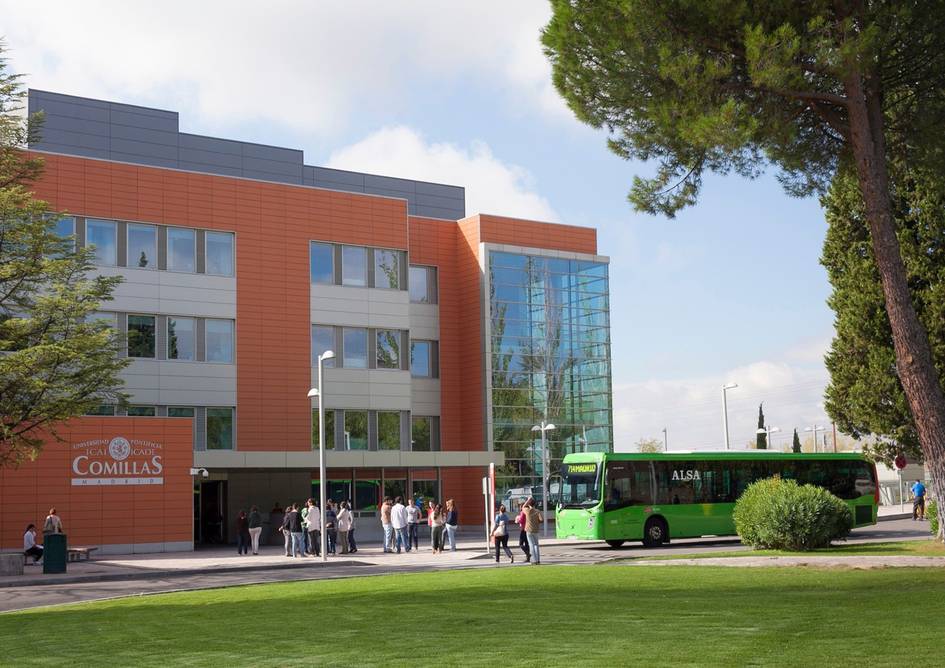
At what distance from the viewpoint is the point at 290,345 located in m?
47.4

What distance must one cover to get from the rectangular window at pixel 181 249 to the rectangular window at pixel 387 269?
8.32 metres

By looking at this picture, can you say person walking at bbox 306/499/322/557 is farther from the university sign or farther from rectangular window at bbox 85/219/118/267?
rectangular window at bbox 85/219/118/267

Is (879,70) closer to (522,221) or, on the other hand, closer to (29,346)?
(29,346)

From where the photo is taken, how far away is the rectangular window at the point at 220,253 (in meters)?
45.9

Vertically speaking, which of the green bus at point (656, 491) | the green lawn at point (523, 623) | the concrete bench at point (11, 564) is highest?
the green bus at point (656, 491)

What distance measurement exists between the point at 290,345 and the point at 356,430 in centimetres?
481

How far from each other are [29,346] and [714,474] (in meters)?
20.8

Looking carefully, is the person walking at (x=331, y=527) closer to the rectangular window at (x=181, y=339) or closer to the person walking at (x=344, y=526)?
the person walking at (x=344, y=526)

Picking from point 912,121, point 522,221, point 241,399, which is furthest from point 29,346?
point 522,221

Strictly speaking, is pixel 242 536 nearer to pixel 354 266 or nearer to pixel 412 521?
pixel 412 521

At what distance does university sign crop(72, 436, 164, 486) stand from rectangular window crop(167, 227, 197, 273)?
384 inches

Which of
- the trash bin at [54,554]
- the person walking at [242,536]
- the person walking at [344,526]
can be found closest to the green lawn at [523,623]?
the trash bin at [54,554]

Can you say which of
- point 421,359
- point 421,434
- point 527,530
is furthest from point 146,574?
point 421,359

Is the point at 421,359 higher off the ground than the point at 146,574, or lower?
higher
